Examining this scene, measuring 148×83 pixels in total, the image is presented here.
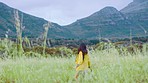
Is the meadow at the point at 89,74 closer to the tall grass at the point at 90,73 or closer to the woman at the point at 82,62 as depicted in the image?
the tall grass at the point at 90,73

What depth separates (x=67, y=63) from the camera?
28.6ft

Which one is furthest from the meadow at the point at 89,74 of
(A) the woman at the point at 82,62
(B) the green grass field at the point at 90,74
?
(A) the woman at the point at 82,62

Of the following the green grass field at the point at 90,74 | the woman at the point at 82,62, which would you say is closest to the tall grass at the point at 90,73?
the green grass field at the point at 90,74

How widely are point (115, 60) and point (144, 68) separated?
155cm

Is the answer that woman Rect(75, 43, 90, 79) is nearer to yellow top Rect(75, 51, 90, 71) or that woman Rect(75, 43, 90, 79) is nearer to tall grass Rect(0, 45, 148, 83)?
yellow top Rect(75, 51, 90, 71)

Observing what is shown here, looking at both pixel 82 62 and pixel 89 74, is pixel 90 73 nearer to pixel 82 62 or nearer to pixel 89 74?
pixel 89 74

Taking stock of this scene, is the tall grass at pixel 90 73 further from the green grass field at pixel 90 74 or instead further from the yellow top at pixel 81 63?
the yellow top at pixel 81 63

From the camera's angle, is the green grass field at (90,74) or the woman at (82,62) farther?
the woman at (82,62)

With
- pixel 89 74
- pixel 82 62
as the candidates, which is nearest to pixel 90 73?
pixel 89 74

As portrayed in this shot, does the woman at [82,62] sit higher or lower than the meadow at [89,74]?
higher

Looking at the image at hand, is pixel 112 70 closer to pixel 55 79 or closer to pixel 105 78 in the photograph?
pixel 105 78

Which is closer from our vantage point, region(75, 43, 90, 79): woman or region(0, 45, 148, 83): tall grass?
region(0, 45, 148, 83): tall grass

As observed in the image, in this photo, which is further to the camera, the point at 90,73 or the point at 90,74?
the point at 90,73

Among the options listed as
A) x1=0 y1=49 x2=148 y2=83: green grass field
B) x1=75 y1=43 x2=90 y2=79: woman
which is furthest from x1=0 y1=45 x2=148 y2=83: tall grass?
x1=75 y1=43 x2=90 y2=79: woman
